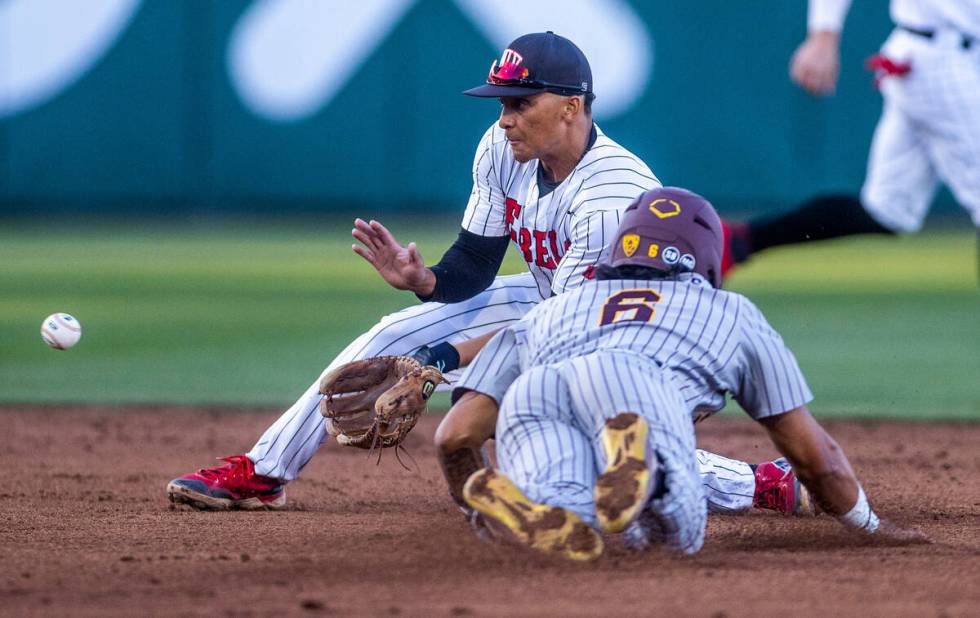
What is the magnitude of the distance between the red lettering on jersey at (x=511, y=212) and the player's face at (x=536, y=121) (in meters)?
0.26

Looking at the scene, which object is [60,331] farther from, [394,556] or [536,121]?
[394,556]

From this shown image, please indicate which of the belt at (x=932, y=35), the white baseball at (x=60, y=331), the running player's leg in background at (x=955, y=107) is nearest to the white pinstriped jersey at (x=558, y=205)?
the white baseball at (x=60, y=331)

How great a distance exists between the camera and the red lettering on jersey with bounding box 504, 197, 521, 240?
15.1 ft

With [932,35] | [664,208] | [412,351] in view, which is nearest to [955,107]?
Answer: [932,35]

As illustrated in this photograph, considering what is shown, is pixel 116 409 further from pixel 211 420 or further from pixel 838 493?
pixel 838 493

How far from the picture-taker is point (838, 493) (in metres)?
3.69

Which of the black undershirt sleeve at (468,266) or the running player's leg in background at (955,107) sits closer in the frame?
the black undershirt sleeve at (468,266)

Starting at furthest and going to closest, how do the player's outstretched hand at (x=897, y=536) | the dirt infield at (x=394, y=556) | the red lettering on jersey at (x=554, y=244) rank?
the red lettering on jersey at (x=554, y=244) < the player's outstretched hand at (x=897, y=536) < the dirt infield at (x=394, y=556)

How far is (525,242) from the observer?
458 centimetres

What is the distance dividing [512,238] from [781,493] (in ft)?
3.83

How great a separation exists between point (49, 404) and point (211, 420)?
89 cm

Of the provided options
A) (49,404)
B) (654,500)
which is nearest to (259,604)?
(654,500)

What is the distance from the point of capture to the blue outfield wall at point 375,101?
1511 cm

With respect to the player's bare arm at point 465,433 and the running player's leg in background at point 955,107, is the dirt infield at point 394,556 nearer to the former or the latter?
the player's bare arm at point 465,433
